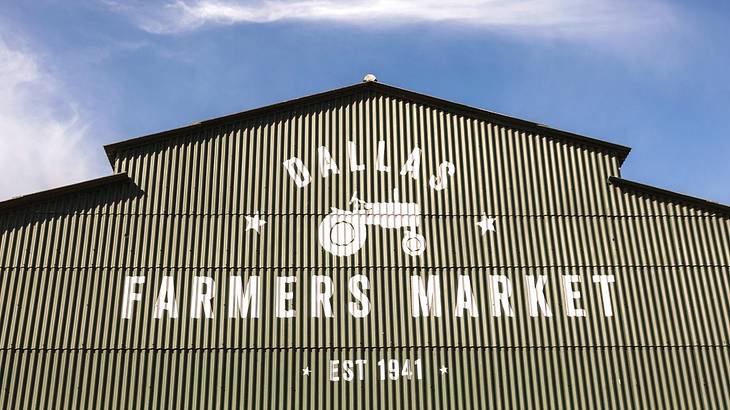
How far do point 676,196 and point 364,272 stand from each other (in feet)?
37.4

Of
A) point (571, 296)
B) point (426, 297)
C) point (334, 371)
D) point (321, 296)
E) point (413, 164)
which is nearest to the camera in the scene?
point (334, 371)

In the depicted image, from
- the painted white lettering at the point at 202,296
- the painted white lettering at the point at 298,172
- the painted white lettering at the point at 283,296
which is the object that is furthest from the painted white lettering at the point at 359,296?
the painted white lettering at the point at 202,296

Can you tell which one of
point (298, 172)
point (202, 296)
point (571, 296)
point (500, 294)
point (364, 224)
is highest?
point (298, 172)

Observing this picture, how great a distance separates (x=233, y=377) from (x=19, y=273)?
25.3ft

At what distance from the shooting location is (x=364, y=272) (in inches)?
846

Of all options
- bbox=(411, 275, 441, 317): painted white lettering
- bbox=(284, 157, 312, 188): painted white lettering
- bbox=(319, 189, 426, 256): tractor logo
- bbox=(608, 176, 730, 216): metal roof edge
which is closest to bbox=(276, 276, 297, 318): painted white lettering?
bbox=(319, 189, 426, 256): tractor logo

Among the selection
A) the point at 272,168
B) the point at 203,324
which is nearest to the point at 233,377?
the point at 203,324

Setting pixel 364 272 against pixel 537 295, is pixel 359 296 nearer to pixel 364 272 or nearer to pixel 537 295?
pixel 364 272

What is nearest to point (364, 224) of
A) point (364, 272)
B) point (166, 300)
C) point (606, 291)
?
point (364, 272)

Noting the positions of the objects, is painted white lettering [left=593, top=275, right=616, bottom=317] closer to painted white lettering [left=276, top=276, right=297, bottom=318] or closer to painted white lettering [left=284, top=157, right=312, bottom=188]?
painted white lettering [left=276, top=276, right=297, bottom=318]

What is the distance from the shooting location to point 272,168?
2306 centimetres

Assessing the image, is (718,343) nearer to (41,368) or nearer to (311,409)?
(311,409)

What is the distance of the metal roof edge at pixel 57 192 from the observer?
2147 cm

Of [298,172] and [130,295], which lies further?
[298,172]
